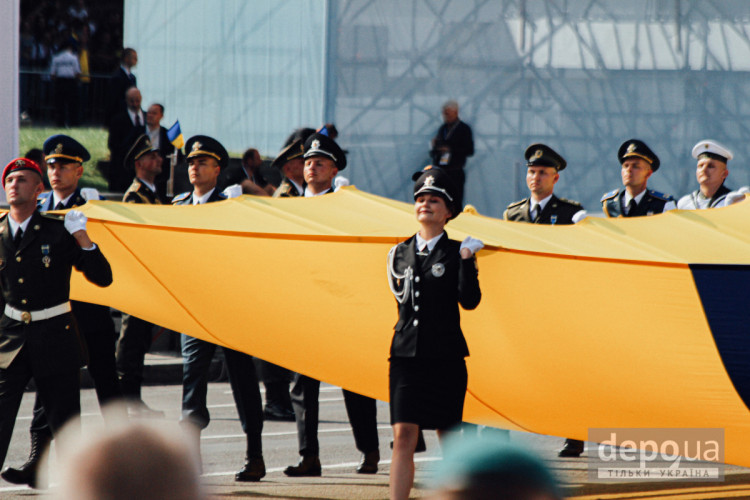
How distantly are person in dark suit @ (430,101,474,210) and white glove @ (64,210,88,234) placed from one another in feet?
30.6

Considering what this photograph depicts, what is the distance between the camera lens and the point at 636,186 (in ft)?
25.7

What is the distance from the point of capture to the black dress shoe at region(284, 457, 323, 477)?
21.9 feet

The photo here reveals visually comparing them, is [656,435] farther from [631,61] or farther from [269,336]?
[631,61]

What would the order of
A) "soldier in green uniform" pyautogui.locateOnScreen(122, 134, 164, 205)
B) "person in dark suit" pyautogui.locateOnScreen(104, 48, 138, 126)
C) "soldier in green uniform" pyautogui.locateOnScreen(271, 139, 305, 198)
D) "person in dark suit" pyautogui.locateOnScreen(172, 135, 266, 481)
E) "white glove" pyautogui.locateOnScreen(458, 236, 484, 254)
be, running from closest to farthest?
"white glove" pyautogui.locateOnScreen(458, 236, 484, 254) → "person in dark suit" pyautogui.locateOnScreen(172, 135, 266, 481) → "soldier in green uniform" pyautogui.locateOnScreen(122, 134, 164, 205) → "soldier in green uniform" pyautogui.locateOnScreen(271, 139, 305, 198) → "person in dark suit" pyautogui.locateOnScreen(104, 48, 138, 126)

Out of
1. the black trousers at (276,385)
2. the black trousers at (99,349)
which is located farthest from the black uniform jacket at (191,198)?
the black trousers at (276,385)

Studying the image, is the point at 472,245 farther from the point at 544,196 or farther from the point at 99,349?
the point at 99,349

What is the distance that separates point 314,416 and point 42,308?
5.65 feet

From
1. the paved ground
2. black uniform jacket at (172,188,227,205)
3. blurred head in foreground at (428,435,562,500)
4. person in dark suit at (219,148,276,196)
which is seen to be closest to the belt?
the paved ground

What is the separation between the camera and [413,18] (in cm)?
1593

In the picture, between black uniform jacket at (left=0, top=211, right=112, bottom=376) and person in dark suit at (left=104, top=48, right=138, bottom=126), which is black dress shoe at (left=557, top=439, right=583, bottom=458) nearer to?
black uniform jacket at (left=0, top=211, right=112, bottom=376)

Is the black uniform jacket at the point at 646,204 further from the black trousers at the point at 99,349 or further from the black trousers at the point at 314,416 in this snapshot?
the black trousers at the point at 99,349

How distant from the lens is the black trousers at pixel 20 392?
581 cm

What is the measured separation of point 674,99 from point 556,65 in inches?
67.3

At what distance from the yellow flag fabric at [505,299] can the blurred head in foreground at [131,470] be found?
13.3 ft
